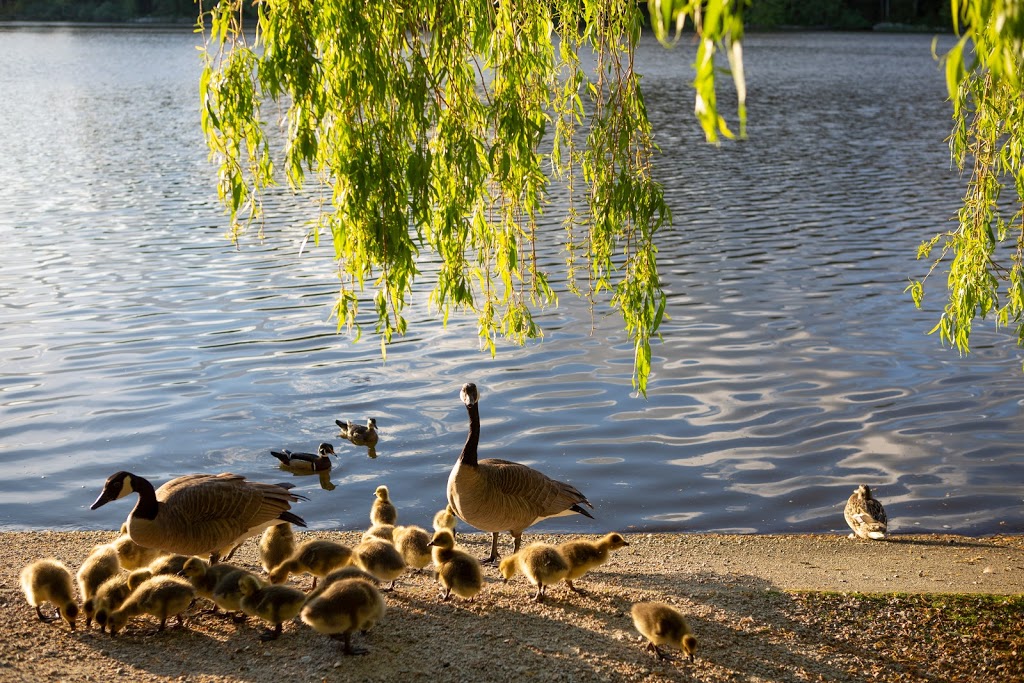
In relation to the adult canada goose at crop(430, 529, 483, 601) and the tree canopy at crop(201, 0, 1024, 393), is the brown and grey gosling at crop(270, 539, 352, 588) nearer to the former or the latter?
the adult canada goose at crop(430, 529, 483, 601)

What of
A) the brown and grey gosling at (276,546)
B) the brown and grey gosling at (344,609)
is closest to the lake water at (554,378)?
the brown and grey gosling at (276,546)

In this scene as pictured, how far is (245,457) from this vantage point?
11.7 metres

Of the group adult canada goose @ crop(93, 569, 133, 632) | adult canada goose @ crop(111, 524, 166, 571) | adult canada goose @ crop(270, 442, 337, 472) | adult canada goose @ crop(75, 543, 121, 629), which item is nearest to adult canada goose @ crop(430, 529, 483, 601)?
adult canada goose @ crop(93, 569, 133, 632)

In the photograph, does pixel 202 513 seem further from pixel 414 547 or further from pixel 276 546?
pixel 414 547

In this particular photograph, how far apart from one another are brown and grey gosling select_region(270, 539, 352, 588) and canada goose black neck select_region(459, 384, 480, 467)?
108 centimetres

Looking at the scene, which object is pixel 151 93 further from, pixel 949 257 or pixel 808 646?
pixel 808 646

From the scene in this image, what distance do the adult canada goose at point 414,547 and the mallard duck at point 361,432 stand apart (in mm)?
4080

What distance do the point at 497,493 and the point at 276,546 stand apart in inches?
63.8

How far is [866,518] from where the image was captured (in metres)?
9.16

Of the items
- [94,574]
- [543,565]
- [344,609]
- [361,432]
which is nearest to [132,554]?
[94,574]

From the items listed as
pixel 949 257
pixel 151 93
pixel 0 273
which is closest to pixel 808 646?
pixel 949 257

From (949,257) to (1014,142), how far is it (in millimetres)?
12961

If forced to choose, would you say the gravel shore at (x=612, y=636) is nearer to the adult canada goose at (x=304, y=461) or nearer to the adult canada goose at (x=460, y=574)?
the adult canada goose at (x=460, y=574)

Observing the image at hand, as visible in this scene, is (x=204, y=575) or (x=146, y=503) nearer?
(x=204, y=575)
